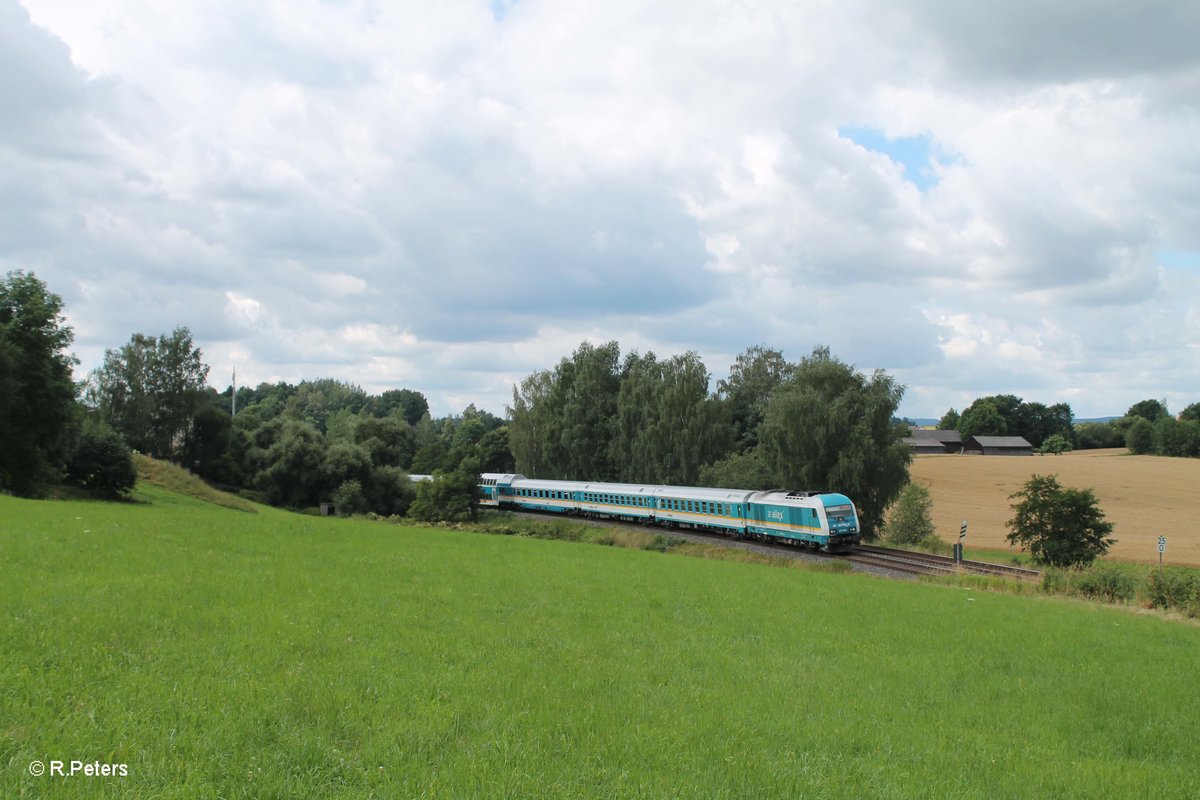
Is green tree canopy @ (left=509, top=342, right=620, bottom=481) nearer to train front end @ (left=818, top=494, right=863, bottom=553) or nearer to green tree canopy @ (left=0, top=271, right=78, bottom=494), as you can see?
train front end @ (left=818, top=494, right=863, bottom=553)

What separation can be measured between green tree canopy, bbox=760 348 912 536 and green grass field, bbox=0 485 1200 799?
3198 cm

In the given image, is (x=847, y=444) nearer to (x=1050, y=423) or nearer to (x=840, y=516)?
(x=840, y=516)

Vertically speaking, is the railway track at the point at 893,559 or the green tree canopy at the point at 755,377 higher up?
the green tree canopy at the point at 755,377

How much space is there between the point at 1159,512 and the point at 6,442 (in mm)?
93097

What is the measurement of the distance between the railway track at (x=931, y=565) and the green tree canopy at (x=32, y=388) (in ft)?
131

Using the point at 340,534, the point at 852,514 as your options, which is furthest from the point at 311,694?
Answer: the point at 852,514

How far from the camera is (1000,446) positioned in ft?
504

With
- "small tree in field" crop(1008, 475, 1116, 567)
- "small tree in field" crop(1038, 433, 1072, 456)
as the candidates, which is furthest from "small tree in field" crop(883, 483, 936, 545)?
"small tree in field" crop(1038, 433, 1072, 456)

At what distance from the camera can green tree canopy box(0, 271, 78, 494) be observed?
3944cm

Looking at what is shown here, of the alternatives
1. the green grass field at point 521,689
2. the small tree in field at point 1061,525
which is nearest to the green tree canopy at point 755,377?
the small tree in field at point 1061,525

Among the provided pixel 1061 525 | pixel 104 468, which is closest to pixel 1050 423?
pixel 1061 525

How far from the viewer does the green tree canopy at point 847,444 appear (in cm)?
5097

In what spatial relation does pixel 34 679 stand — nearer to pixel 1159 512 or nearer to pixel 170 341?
pixel 170 341

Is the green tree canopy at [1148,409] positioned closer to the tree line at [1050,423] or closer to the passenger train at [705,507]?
the tree line at [1050,423]
